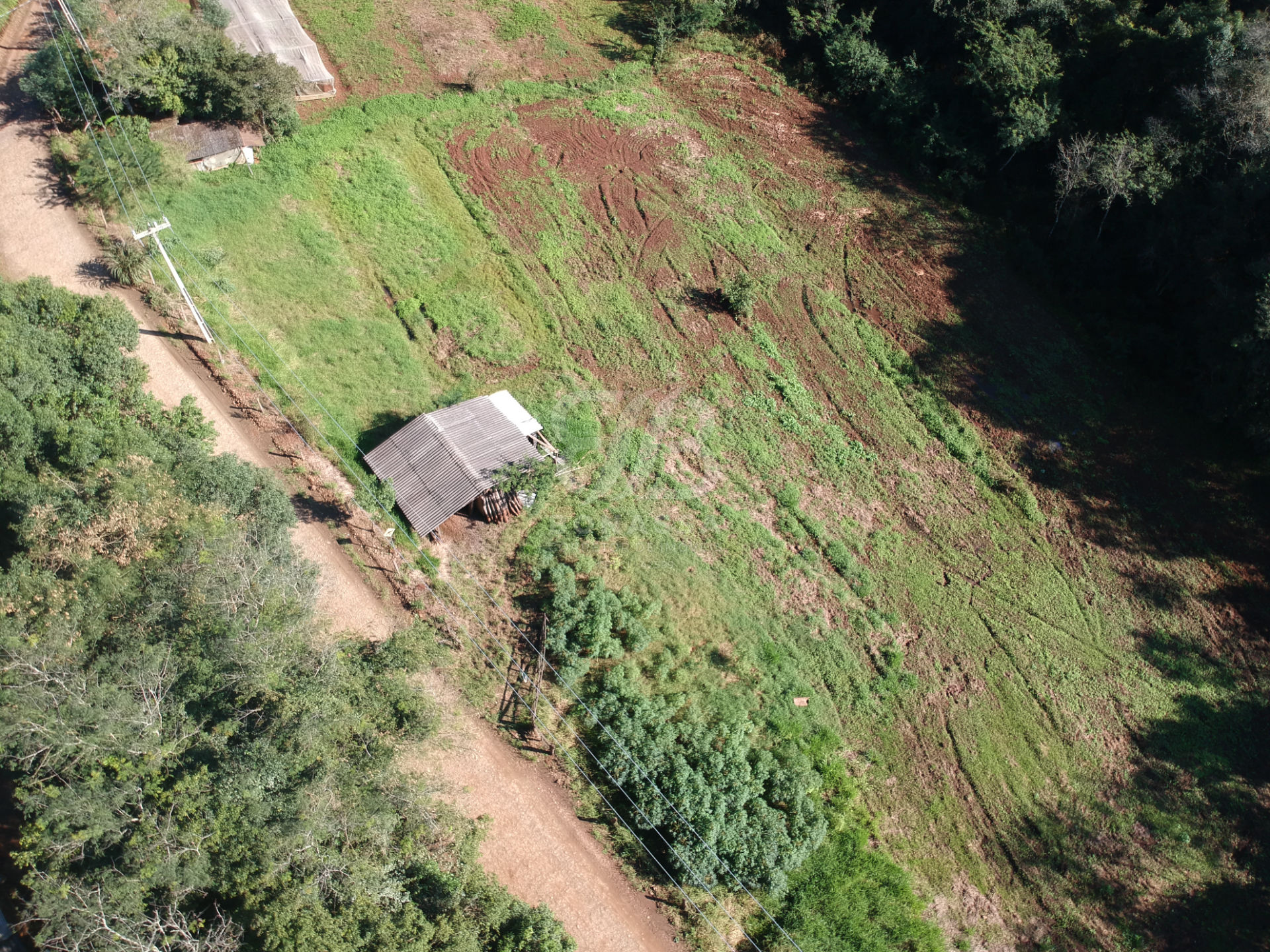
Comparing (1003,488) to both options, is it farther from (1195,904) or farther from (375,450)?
(375,450)

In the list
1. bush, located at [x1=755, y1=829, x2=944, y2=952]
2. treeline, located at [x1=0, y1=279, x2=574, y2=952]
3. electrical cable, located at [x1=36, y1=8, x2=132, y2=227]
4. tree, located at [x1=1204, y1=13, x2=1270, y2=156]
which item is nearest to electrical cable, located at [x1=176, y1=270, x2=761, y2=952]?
bush, located at [x1=755, y1=829, x2=944, y2=952]

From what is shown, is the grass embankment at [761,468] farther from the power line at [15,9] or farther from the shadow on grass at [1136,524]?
the power line at [15,9]

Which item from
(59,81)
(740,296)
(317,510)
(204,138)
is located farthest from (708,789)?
(59,81)

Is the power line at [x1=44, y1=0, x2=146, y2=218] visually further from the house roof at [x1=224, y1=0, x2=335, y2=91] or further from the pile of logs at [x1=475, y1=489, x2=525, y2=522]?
the pile of logs at [x1=475, y1=489, x2=525, y2=522]

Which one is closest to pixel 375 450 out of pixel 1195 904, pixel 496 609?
pixel 496 609

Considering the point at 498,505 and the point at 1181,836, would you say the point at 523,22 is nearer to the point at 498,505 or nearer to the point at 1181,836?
the point at 498,505

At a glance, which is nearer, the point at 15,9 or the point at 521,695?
the point at 521,695

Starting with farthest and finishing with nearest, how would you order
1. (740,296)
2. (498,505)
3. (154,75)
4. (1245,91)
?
(154,75) < (740,296) < (1245,91) < (498,505)
